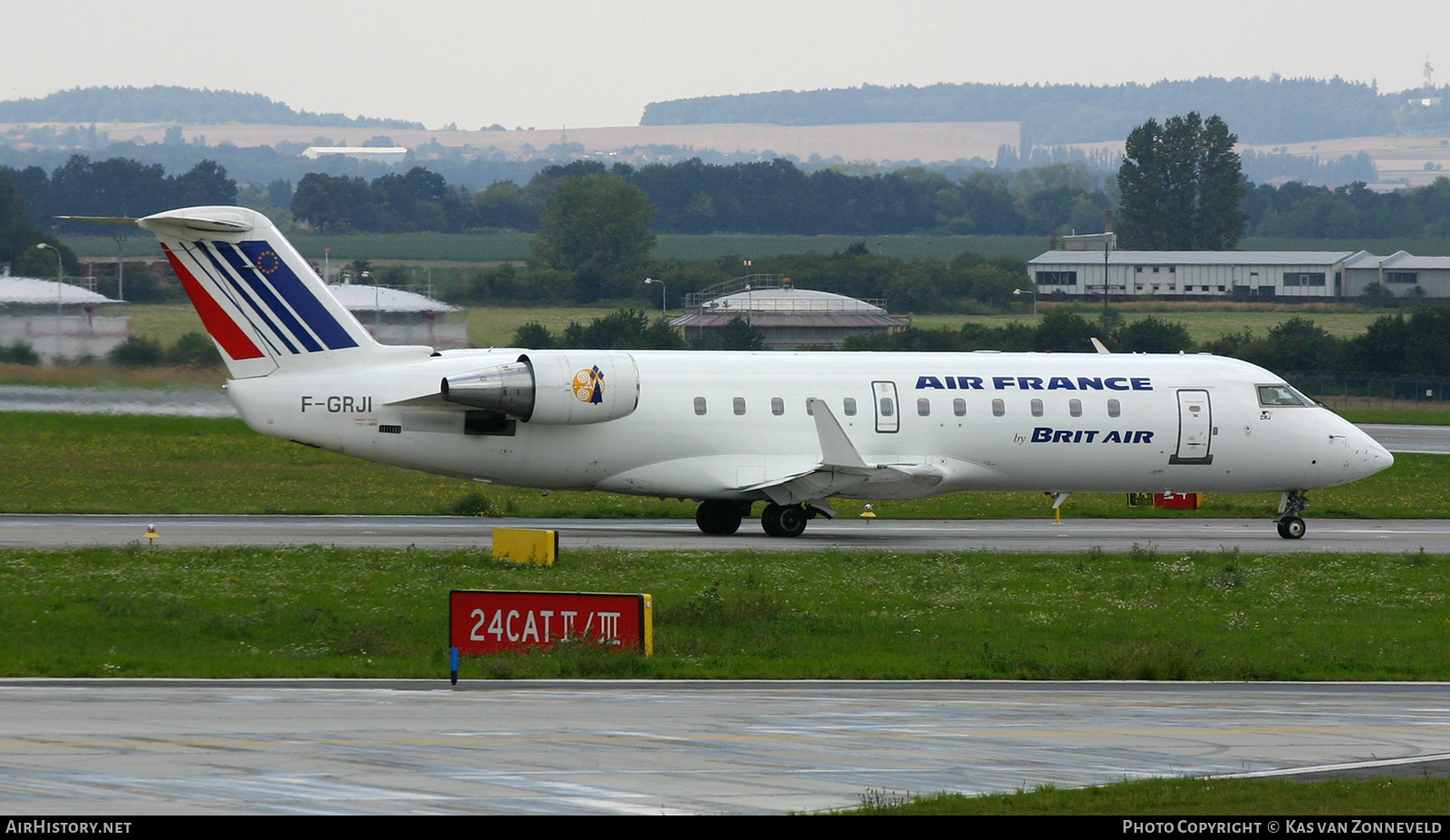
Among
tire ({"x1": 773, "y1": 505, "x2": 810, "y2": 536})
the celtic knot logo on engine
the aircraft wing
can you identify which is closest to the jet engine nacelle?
the celtic knot logo on engine

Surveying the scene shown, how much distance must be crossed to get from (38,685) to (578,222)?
85489 mm

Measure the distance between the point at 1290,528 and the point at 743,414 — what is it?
11942 mm

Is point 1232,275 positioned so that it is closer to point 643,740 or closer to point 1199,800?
point 643,740

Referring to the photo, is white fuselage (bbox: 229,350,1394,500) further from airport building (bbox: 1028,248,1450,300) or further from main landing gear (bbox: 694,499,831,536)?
airport building (bbox: 1028,248,1450,300)

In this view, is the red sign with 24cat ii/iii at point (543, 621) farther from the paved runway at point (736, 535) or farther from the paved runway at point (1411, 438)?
the paved runway at point (1411, 438)

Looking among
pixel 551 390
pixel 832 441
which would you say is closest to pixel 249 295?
pixel 551 390

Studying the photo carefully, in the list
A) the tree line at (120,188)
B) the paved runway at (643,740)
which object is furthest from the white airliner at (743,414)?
Answer: the tree line at (120,188)

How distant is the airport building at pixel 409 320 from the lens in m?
44.0

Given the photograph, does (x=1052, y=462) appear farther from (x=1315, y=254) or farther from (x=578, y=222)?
(x=1315, y=254)

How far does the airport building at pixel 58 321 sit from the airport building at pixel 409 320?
19.4 feet

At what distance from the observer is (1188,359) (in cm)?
3506

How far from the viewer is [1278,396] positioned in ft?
113

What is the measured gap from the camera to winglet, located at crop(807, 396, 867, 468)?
1203 inches

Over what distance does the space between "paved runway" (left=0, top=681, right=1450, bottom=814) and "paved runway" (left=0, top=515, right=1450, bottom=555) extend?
12639 mm
